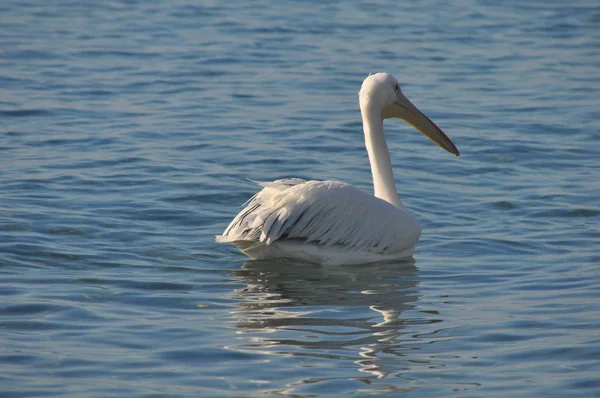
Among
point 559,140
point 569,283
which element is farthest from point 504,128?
point 569,283

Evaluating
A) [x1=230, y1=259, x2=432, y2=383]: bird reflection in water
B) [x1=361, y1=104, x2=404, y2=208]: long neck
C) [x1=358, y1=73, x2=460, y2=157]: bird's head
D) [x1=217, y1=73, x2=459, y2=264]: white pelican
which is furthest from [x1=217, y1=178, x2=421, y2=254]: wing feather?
[x1=358, y1=73, x2=460, y2=157]: bird's head

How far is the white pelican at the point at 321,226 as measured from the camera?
18.9ft

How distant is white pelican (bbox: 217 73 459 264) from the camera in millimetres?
5766

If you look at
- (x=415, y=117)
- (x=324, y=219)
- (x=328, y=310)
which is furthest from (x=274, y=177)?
(x=328, y=310)

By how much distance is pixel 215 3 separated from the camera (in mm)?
15258

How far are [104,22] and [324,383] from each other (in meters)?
10.4

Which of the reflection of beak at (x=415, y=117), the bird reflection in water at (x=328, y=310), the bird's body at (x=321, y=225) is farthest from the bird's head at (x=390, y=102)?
the bird reflection in water at (x=328, y=310)

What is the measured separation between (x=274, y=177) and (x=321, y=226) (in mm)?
2046

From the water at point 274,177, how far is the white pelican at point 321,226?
0.35 ft

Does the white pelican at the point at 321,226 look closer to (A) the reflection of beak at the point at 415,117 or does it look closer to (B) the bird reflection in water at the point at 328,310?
(B) the bird reflection in water at the point at 328,310

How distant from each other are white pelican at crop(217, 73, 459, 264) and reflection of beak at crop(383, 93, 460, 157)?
0.69 meters

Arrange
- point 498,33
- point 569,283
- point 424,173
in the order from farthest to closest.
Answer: point 498,33 < point 424,173 < point 569,283

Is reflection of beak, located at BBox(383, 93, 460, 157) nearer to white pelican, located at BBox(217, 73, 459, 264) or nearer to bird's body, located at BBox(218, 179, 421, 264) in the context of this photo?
white pelican, located at BBox(217, 73, 459, 264)

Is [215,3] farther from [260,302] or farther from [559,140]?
[260,302]
